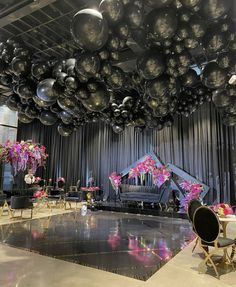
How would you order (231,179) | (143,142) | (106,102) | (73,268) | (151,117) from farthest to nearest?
(143,142) → (231,179) → (151,117) → (106,102) → (73,268)

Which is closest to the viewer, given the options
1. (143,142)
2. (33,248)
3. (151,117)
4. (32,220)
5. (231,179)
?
(33,248)

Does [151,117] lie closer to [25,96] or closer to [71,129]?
[71,129]

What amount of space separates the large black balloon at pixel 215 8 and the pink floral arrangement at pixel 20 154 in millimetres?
7089

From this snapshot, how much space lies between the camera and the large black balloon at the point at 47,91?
12.7ft

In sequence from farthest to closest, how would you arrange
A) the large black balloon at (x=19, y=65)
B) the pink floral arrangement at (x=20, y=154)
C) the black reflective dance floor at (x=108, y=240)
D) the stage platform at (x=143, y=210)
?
the pink floral arrangement at (x=20, y=154), the stage platform at (x=143, y=210), the large black balloon at (x=19, y=65), the black reflective dance floor at (x=108, y=240)

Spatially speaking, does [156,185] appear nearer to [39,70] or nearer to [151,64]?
[39,70]

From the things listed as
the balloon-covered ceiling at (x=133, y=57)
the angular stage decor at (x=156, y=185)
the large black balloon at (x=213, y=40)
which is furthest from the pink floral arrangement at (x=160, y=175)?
the large black balloon at (x=213, y=40)

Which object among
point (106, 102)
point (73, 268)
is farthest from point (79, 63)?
point (73, 268)

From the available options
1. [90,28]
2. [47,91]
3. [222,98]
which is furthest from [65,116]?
[222,98]

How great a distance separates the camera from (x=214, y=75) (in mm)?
3270

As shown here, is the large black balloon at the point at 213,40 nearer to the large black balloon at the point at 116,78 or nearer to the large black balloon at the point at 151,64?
the large black balloon at the point at 151,64

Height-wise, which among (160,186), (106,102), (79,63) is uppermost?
(79,63)

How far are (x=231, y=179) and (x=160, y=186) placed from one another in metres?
2.42

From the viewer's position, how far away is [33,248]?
4.17m
